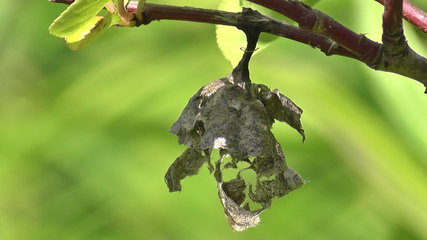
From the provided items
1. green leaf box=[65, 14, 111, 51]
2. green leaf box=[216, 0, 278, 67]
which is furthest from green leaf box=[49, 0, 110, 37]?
green leaf box=[216, 0, 278, 67]

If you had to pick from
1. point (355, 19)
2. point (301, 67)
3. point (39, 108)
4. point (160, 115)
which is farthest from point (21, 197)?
point (355, 19)

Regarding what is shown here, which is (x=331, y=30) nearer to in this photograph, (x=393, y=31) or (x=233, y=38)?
(x=393, y=31)

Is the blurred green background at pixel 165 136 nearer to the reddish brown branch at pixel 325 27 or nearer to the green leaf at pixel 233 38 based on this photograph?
the green leaf at pixel 233 38

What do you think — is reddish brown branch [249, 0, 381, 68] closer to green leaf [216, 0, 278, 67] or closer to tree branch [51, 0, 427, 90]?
tree branch [51, 0, 427, 90]

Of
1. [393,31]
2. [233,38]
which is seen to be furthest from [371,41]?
[233,38]

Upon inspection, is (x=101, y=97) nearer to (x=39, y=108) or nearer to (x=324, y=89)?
(x=39, y=108)

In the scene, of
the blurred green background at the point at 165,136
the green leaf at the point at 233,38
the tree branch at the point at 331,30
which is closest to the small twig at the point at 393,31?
the tree branch at the point at 331,30
